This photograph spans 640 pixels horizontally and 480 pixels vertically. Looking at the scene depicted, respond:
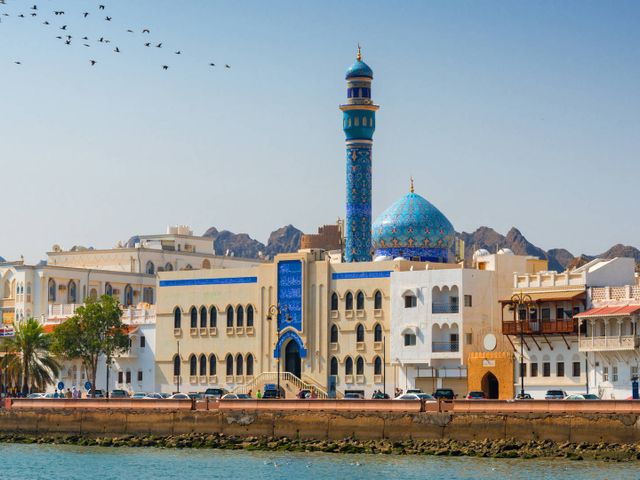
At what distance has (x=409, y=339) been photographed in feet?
275

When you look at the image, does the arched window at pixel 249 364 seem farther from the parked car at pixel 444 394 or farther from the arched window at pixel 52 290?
the arched window at pixel 52 290

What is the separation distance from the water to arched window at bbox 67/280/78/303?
138 feet

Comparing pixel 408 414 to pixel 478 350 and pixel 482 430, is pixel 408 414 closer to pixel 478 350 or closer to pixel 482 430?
pixel 482 430

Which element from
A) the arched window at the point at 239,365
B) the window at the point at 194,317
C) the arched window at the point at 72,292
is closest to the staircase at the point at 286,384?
the arched window at the point at 239,365

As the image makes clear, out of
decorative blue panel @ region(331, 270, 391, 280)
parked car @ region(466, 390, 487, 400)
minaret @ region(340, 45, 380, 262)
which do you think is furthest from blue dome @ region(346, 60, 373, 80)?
parked car @ region(466, 390, 487, 400)

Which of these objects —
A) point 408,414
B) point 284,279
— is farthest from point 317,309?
point 408,414

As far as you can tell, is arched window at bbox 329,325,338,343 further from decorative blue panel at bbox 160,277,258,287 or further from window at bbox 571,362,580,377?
window at bbox 571,362,580,377

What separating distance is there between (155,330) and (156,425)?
807 inches

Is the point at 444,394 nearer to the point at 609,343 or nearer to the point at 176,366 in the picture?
the point at 609,343

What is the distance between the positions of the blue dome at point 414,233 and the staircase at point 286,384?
29.6ft

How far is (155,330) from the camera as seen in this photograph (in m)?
94.7

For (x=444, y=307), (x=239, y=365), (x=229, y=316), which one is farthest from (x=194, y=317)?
(x=444, y=307)

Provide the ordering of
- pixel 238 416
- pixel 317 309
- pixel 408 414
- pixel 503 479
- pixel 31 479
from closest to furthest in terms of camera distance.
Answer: pixel 503 479 → pixel 31 479 → pixel 408 414 → pixel 238 416 → pixel 317 309

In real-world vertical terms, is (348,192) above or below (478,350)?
above
